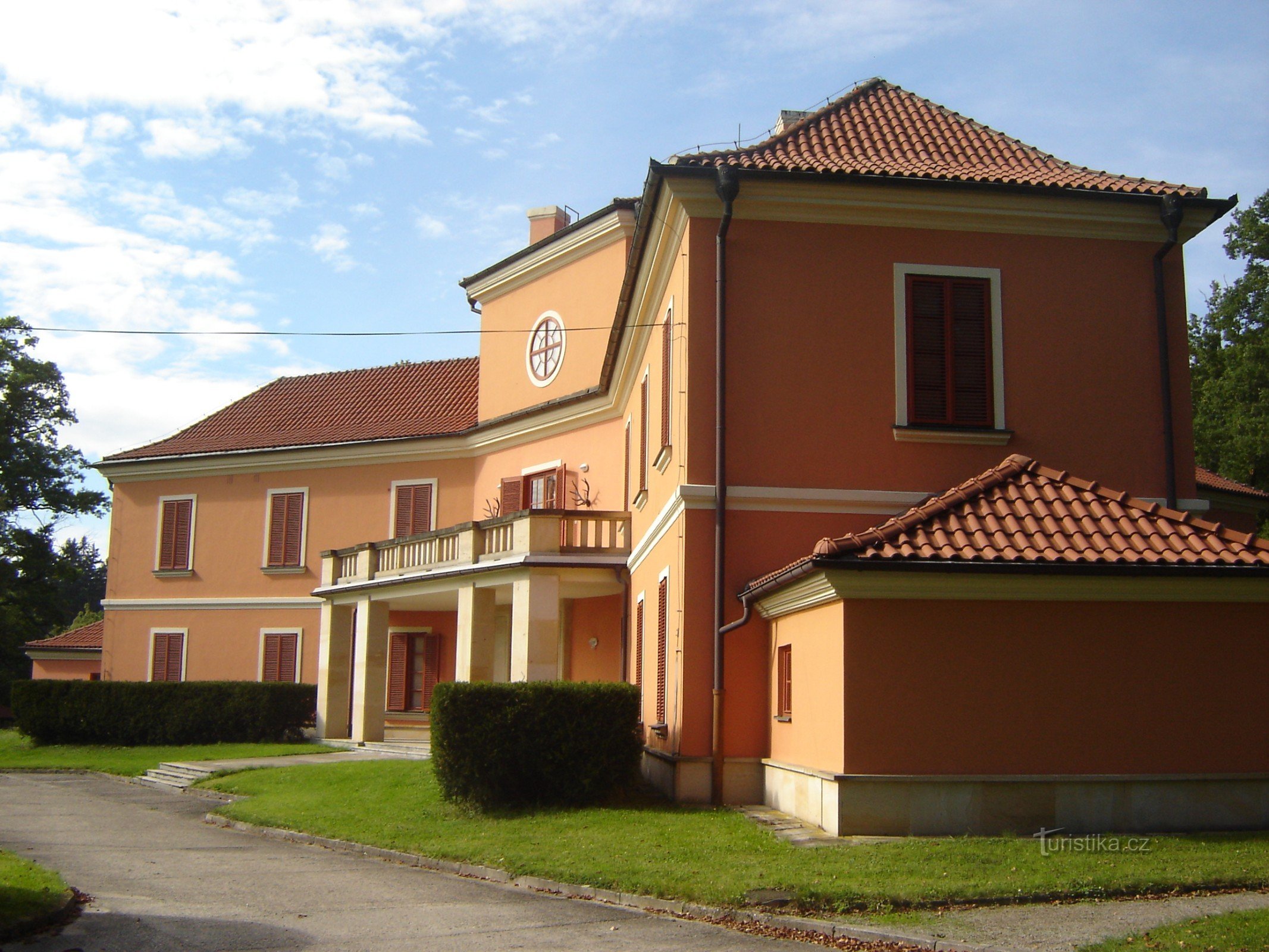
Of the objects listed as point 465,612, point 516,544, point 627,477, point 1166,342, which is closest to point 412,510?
point 465,612

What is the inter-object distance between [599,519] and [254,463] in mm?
14911

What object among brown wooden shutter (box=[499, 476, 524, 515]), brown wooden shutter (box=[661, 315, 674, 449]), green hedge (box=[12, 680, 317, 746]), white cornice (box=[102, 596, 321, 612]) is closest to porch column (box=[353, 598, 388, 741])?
green hedge (box=[12, 680, 317, 746])

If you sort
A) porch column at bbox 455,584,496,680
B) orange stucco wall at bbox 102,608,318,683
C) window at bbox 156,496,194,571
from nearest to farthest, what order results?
porch column at bbox 455,584,496,680, orange stucco wall at bbox 102,608,318,683, window at bbox 156,496,194,571

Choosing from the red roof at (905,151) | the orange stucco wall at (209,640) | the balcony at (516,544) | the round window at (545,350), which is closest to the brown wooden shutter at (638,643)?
the balcony at (516,544)

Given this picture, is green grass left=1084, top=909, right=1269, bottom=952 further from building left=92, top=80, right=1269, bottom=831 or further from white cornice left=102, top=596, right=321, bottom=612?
white cornice left=102, top=596, right=321, bottom=612

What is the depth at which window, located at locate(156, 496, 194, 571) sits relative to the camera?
108 feet

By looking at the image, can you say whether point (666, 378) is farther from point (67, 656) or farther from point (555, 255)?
point (67, 656)

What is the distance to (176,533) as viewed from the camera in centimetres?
3312

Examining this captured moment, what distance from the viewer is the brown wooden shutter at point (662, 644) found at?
49.8 ft

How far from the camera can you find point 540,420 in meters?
27.1

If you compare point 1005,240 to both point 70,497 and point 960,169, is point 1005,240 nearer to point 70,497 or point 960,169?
point 960,169

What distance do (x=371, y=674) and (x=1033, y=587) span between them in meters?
17.3

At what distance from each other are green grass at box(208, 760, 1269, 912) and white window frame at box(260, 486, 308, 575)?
58.7ft

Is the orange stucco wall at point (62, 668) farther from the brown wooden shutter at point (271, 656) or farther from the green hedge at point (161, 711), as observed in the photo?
the green hedge at point (161, 711)
